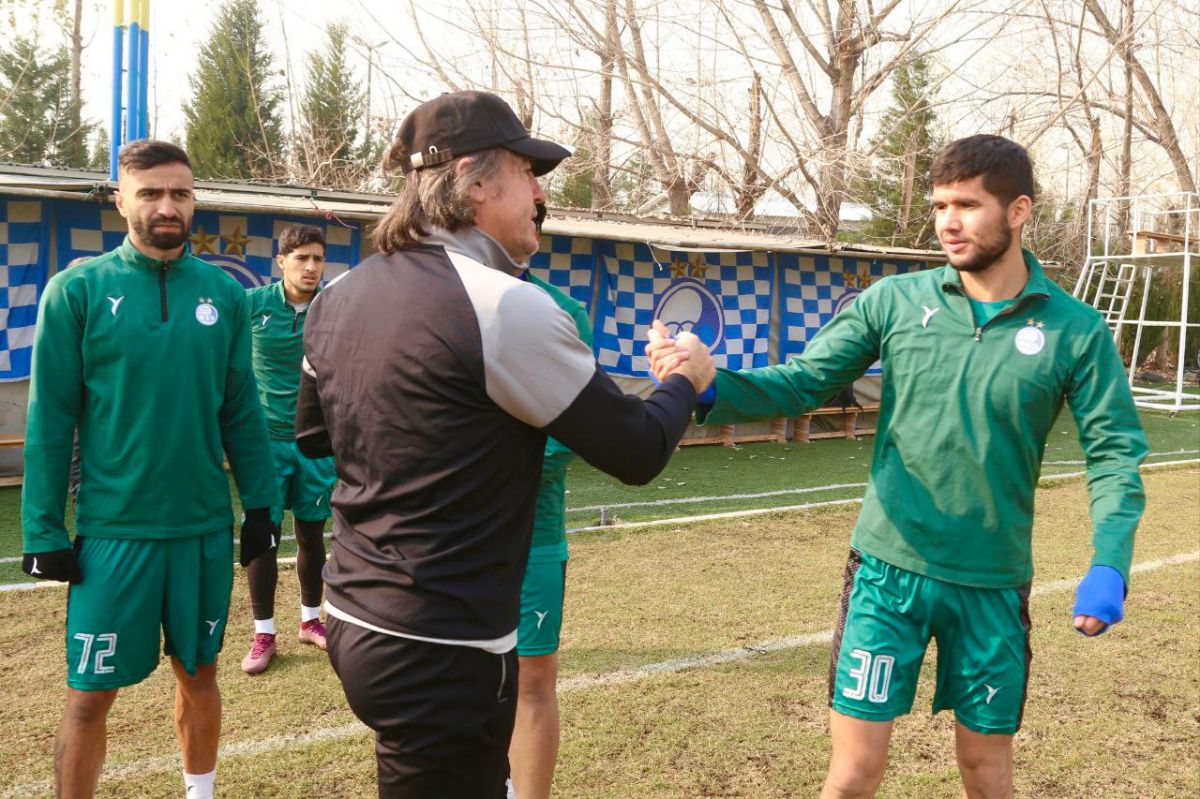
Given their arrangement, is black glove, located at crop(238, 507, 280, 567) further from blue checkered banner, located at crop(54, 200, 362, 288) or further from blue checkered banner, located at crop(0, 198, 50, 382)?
blue checkered banner, located at crop(0, 198, 50, 382)

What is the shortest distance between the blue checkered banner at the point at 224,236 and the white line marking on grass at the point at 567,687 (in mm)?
6692

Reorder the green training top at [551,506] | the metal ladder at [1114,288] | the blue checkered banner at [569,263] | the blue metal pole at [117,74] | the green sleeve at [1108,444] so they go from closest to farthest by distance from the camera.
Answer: the green sleeve at [1108,444]
the green training top at [551,506]
the blue metal pole at [117,74]
the blue checkered banner at [569,263]
the metal ladder at [1114,288]

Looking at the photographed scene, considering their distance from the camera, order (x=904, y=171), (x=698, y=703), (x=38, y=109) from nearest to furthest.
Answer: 1. (x=698, y=703)
2. (x=904, y=171)
3. (x=38, y=109)

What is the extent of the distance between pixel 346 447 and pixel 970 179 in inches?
73.0

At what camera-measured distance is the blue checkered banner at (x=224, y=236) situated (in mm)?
9430

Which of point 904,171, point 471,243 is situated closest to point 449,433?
point 471,243

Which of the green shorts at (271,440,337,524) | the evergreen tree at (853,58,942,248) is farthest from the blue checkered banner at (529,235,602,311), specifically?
the evergreen tree at (853,58,942,248)

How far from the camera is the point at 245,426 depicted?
3.55 m

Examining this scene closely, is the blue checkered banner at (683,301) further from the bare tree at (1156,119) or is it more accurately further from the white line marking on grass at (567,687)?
the bare tree at (1156,119)

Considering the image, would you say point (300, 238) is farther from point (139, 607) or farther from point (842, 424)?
point (842, 424)

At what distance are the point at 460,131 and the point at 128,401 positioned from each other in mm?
1714

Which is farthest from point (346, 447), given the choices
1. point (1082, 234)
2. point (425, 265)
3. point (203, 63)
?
point (203, 63)

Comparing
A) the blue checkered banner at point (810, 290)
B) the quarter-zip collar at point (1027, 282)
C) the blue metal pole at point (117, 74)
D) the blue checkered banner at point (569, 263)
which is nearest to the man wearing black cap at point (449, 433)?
the quarter-zip collar at point (1027, 282)

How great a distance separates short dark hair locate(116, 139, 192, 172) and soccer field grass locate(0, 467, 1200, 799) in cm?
223
